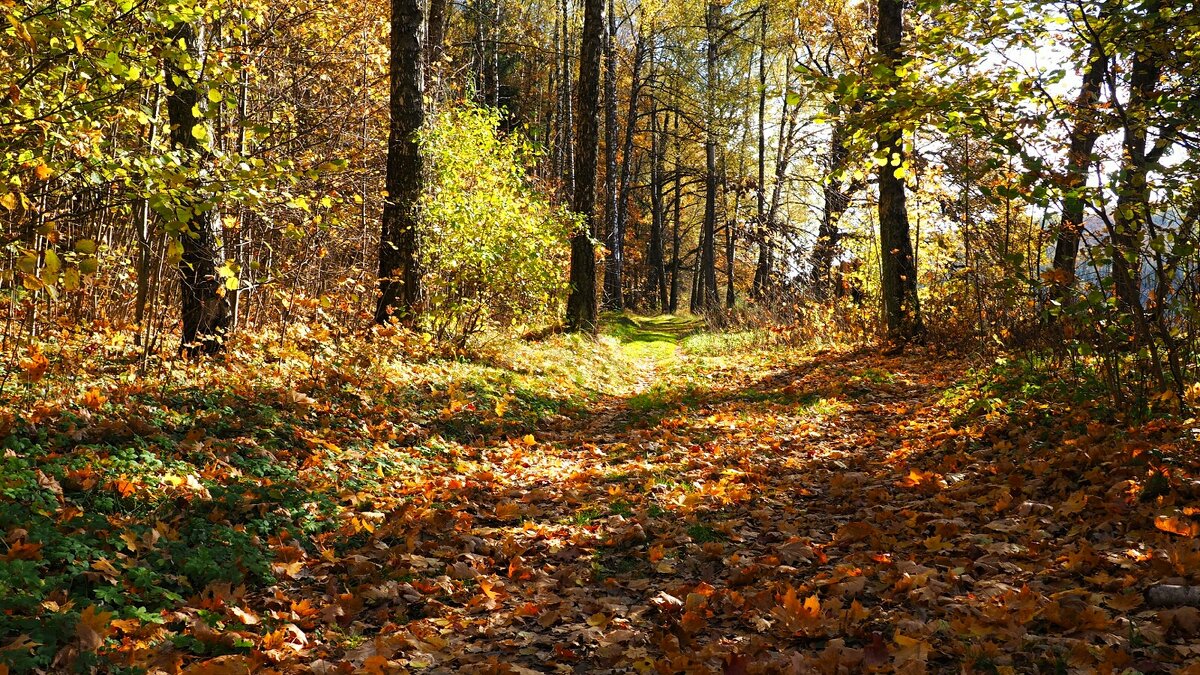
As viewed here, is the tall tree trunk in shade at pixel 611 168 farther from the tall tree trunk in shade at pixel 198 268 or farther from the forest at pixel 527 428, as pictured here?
the tall tree trunk in shade at pixel 198 268

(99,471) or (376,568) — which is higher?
(99,471)

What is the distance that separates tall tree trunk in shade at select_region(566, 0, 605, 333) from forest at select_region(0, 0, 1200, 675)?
10.3 ft

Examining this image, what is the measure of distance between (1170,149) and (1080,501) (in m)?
2.71

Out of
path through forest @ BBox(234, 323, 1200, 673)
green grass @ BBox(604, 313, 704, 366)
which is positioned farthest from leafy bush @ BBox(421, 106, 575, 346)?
green grass @ BBox(604, 313, 704, 366)

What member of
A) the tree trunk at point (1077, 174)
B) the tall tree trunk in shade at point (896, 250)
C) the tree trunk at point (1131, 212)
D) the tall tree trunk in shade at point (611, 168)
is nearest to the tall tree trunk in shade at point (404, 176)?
the tall tree trunk in shade at point (896, 250)

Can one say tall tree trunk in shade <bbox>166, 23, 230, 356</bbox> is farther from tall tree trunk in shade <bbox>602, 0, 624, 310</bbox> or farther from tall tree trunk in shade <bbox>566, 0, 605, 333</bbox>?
tall tree trunk in shade <bbox>602, 0, 624, 310</bbox>

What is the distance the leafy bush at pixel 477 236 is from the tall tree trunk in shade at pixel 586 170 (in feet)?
4.74

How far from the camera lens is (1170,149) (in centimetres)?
525

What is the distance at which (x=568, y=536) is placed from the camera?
511 centimetres

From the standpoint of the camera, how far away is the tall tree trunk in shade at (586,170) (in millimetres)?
14281

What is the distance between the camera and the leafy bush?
1039 cm

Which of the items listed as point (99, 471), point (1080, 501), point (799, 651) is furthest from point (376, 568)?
point (1080, 501)

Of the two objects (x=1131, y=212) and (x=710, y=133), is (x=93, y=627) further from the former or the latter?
(x=710, y=133)

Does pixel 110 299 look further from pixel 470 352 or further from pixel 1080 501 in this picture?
pixel 1080 501
